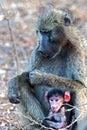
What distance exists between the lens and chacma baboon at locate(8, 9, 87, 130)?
6.46 meters

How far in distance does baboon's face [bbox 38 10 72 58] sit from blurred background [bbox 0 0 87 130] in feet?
2.83

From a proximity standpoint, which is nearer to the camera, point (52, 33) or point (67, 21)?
point (52, 33)

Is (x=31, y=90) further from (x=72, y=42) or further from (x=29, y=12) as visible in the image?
(x=29, y=12)

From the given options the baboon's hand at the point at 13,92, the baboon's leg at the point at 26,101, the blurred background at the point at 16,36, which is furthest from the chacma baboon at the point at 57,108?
the blurred background at the point at 16,36

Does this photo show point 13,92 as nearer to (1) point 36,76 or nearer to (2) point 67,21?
(1) point 36,76

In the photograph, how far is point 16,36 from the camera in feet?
37.6

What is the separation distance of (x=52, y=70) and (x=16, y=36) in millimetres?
4768

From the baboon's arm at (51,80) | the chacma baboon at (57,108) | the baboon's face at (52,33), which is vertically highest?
the baboon's face at (52,33)

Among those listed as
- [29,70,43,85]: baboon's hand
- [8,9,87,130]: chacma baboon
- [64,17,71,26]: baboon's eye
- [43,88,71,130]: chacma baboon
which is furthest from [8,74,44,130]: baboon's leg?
→ [64,17,71,26]: baboon's eye

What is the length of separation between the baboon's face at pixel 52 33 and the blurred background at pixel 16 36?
34.0 inches

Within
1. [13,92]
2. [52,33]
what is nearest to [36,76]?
[13,92]

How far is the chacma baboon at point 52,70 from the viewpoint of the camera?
646 centimetres

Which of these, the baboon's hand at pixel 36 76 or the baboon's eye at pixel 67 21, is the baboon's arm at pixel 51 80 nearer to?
the baboon's hand at pixel 36 76

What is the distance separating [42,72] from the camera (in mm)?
6543
